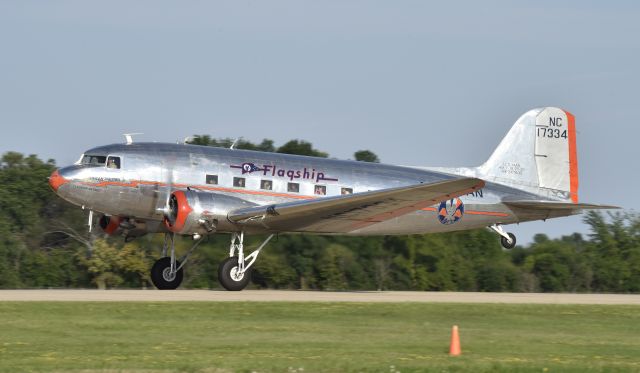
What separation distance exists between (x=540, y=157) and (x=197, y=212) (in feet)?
35.4

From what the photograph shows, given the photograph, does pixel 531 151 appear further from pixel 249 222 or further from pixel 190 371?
pixel 190 371

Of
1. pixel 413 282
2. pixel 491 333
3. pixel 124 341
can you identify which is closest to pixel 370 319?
pixel 491 333

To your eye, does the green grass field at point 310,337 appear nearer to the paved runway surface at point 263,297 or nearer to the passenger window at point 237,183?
the paved runway surface at point 263,297

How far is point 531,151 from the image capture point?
27438 millimetres

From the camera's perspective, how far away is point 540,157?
27.4 m

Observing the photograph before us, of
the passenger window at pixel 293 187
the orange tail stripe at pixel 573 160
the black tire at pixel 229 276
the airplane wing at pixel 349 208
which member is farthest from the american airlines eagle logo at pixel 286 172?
the orange tail stripe at pixel 573 160

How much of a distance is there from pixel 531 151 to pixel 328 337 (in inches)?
529

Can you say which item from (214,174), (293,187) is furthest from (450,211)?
(214,174)

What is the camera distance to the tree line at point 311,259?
96.8 ft

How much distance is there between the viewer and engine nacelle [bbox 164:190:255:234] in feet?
69.8

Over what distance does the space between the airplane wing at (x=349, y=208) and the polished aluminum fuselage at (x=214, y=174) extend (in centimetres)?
73

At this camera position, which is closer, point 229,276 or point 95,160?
point 229,276

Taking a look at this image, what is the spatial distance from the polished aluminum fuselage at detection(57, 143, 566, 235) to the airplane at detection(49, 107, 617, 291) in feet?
0.08

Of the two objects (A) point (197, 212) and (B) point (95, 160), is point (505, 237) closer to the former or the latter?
(A) point (197, 212)
